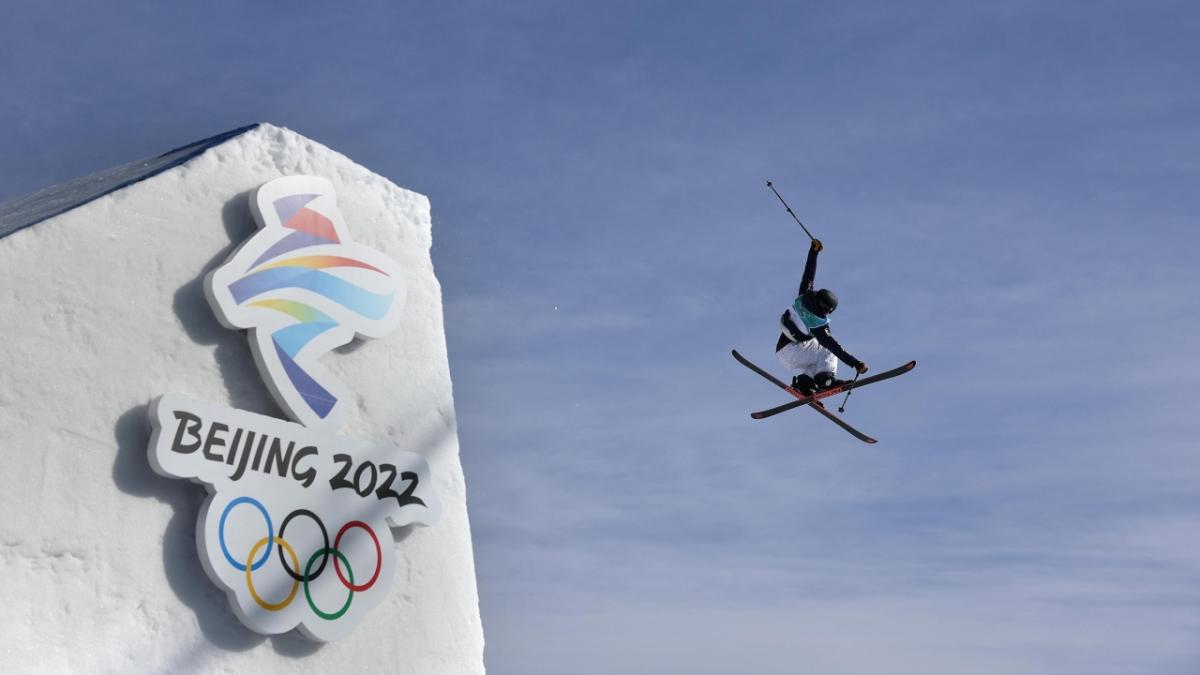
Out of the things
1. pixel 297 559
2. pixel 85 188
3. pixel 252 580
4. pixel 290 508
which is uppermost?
pixel 85 188

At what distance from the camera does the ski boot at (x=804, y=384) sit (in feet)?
58.4

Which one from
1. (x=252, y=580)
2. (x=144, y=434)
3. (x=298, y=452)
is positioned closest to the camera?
(x=144, y=434)

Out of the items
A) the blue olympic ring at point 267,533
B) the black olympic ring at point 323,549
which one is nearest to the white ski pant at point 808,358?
the black olympic ring at point 323,549

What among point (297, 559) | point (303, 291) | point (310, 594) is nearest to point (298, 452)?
point (297, 559)

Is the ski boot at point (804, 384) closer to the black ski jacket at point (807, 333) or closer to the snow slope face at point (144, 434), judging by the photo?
the black ski jacket at point (807, 333)

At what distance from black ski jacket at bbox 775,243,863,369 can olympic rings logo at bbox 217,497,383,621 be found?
7345 millimetres

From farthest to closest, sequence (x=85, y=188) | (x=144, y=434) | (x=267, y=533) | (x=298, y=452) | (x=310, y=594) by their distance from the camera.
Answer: (x=85, y=188) < (x=298, y=452) < (x=310, y=594) < (x=267, y=533) < (x=144, y=434)

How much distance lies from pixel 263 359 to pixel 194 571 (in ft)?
6.04

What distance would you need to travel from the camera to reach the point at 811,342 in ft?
55.9

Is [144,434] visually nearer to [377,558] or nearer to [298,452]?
[298,452]

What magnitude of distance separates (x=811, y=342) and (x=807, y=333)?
7.4 inches

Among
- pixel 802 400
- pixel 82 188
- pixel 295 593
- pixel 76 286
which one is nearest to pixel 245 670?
pixel 295 593

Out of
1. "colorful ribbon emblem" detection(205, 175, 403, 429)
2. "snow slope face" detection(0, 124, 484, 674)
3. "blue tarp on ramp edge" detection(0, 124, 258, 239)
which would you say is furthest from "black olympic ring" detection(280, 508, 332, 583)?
"blue tarp on ramp edge" detection(0, 124, 258, 239)

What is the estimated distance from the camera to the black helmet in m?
16.4
